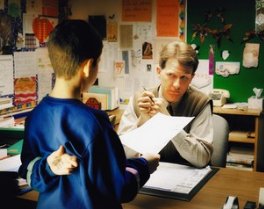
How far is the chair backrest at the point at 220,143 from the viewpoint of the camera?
7.00 ft

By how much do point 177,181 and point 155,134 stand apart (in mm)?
218

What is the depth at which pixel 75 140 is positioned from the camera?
1.05 m

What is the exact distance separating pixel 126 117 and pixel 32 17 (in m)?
1.59

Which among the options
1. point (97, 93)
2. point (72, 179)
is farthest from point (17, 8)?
point (72, 179)

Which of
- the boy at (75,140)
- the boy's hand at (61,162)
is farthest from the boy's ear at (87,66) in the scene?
the boy's hand at (61,162)

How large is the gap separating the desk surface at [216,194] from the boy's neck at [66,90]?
530mm

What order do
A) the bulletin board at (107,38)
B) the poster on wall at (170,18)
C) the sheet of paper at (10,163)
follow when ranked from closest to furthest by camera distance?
the sheet of paper at (10,163) → the bulletin board at (107,38) → the poster on wall at (170,18)

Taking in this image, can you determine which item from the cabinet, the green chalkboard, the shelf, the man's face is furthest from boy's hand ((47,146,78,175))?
the green chalkboard

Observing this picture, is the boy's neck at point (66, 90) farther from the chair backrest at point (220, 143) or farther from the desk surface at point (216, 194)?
the chair backrest at point (220, 143)

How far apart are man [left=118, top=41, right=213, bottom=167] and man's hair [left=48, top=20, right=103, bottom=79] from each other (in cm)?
82

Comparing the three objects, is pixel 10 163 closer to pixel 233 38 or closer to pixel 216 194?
pixel 216 194

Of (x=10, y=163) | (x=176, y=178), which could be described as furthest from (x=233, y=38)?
(x=10, y=163)

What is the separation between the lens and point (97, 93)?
12.2 ft

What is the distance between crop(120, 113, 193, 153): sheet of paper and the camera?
1527mm
